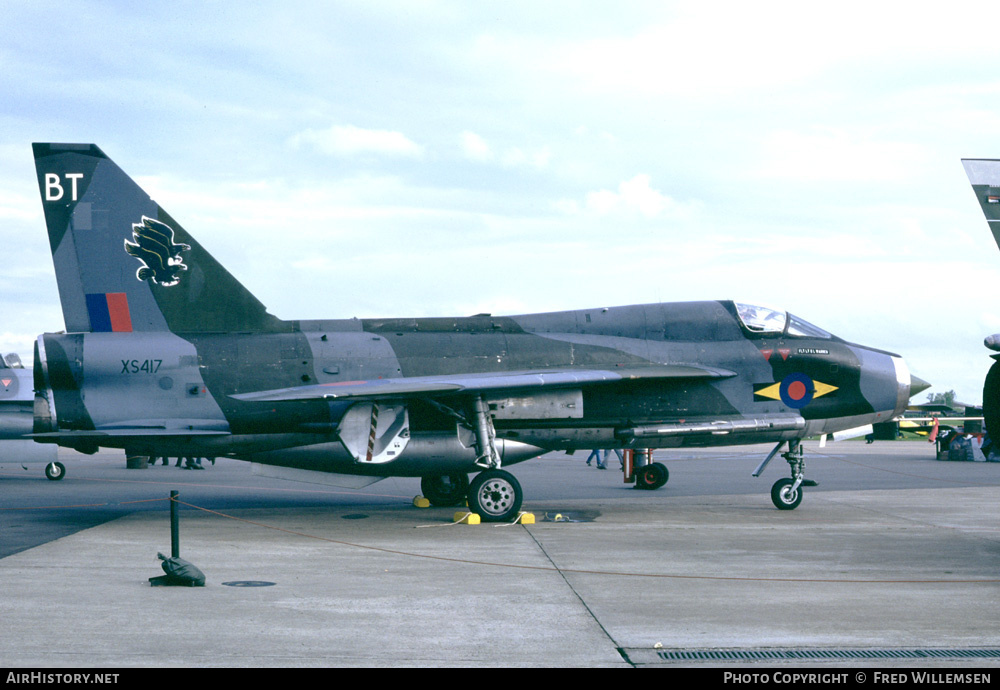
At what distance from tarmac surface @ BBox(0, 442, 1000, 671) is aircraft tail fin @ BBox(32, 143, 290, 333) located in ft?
9.69

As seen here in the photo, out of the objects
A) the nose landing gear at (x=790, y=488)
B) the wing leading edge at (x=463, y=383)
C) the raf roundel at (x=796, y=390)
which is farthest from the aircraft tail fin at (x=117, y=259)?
the nose landing gear at (x=790, y=488)

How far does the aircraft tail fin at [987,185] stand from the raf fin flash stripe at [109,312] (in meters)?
11.1

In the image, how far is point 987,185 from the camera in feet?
23.3

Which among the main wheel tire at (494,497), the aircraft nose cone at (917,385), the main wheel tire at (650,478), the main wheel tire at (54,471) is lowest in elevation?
the main wheel tire at (650,478)

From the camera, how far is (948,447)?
32344 millimetres

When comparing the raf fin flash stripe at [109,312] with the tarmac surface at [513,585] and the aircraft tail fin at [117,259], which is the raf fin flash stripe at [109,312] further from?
the tarmac surface at [513,585]

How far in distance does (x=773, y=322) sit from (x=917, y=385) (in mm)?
2636

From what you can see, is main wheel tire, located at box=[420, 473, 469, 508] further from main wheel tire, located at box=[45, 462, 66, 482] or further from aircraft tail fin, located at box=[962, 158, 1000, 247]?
main wheel tire, located at box=[45, 462, 66, 482]

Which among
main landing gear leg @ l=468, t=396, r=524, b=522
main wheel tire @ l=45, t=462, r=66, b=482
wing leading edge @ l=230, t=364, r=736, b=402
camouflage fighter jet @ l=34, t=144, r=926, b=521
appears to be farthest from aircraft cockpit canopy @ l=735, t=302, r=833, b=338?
main wheel tire @ l=45, t=462, r=66, b=482

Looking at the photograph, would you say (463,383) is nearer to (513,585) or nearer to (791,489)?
(513,585)

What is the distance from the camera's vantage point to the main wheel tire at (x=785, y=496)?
15227 millimetres

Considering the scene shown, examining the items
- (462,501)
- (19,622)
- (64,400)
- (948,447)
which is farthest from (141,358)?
(948,447)
